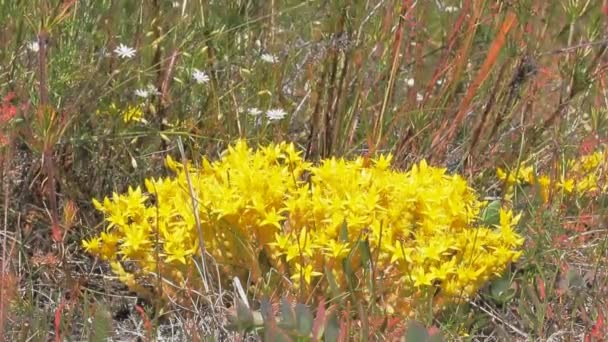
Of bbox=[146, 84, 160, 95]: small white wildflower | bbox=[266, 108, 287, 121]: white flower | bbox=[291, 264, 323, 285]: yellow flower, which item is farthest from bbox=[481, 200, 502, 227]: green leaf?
bbox=[146, 84, 160, 95]: small white wildflower

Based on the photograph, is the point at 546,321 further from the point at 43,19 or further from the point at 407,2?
the point at 43,19

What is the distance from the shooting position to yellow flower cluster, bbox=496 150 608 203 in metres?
2.59

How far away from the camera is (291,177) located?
7.39 feet

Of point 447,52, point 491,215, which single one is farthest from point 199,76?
point 491,215

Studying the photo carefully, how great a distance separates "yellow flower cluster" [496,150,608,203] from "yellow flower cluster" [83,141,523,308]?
37 centimetres

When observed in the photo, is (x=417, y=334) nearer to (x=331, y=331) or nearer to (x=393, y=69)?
(x=331, y=331)

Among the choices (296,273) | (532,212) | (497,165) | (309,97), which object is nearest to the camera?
(296,273)

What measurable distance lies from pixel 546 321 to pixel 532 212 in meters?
0.37

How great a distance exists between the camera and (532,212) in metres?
2.46

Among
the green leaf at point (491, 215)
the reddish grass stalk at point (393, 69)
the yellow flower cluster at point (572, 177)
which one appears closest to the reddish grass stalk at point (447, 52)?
the reddish grass stalk at point (393, 69)

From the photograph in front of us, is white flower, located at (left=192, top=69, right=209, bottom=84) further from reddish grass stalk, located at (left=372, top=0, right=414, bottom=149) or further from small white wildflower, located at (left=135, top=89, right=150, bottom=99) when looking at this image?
reddish grass stalk, located at (left=372, top=0, right=414, bottom=149)

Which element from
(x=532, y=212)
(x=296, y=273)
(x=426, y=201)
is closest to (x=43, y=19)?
(x=296, y=273)

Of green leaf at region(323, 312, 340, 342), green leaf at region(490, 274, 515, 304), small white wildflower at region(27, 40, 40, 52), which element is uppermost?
small white wildflower at region(27, 40, 40, 52)

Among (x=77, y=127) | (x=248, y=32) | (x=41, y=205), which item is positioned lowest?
(x=41, y=205)
